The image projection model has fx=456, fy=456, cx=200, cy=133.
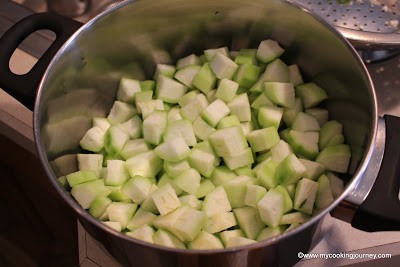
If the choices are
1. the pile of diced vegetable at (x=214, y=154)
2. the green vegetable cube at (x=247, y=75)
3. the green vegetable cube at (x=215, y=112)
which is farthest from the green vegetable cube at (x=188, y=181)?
the green vegetable cube at (x=247, y=75)

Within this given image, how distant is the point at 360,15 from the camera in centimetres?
91

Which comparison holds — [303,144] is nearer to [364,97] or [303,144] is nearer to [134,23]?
[364,97]

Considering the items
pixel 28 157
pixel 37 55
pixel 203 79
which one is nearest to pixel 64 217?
pixel 28 157

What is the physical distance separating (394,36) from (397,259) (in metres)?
0.39

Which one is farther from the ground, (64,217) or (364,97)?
(364,97)

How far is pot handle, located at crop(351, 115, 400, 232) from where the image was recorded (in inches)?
21.9

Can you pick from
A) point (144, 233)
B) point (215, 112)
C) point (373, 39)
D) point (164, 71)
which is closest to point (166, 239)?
point (144, 233)

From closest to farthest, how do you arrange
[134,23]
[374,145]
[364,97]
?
[374,145] → [364,97] → [134,23]

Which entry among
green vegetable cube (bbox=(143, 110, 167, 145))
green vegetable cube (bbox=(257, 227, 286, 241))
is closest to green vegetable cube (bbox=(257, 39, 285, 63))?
green vegetable cube (bbox=(143, 110, 167, 145))

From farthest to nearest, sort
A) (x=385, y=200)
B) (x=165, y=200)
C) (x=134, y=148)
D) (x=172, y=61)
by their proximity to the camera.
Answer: (x=172, y=61) → (x=134, y=148) → (x=165, y=200) → (x=385, y=200)

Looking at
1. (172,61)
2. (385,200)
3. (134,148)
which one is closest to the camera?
(385,200)

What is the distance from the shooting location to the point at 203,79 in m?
0.82

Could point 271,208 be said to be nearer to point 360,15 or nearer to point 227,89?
point 227,89

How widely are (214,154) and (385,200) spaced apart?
28 centimetres
